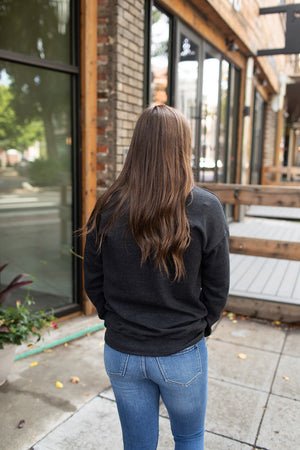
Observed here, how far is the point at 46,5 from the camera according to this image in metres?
4.05

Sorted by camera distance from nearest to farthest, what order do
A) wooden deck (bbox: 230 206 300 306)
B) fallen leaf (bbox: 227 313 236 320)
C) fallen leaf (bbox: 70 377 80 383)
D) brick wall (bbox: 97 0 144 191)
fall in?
1. fallen leaf (bbox: 70 377 80 383)
2. brick wall (bbox: 97 0 144 191)
3. fallen leaf (bbox: 227 313 236 320)
4. wooden deck (bbox: 230 206 300 306)

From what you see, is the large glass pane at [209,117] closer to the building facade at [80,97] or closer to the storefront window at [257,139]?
the building facade at [80,97]

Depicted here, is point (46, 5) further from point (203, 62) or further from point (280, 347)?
point (280, 347)

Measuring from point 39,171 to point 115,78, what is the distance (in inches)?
70.3

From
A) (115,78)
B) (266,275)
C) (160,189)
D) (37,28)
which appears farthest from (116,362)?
(266,275)

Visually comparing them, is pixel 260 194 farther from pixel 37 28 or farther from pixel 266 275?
pixel 37 28

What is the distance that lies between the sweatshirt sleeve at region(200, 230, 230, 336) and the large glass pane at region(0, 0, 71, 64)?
10.1ft

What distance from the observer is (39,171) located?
5113 mm

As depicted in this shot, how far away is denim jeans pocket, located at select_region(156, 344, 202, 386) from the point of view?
1.36 metres

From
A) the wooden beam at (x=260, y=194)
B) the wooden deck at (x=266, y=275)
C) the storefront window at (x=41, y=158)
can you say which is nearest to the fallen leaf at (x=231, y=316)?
the wooden deck at (x=266, y=275)

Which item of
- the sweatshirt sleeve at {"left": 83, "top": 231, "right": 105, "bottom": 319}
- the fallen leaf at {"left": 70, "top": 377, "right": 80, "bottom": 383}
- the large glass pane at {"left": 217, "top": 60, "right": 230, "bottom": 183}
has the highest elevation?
the large glass pane at {"left": 217, "top": 60, "right": 230, "bottom": 183}

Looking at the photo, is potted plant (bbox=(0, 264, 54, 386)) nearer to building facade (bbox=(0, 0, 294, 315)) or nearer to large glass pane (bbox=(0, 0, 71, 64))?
building facade (bbox=(0, 0, 294, 315))

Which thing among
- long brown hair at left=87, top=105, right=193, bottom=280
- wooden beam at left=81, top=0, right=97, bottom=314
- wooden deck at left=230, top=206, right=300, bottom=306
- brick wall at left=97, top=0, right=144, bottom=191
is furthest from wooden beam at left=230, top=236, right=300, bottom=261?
long brown hair at left=87, top=105, right=193, bottom=280

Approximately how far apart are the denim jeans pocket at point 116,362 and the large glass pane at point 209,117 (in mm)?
5523
